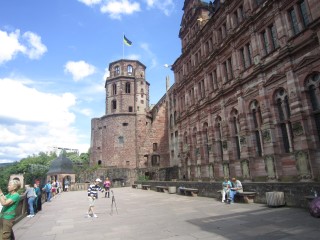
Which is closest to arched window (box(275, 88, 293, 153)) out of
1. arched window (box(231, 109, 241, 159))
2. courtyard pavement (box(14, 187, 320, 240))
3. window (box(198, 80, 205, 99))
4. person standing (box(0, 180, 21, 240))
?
arched window (box(231, 109, 241, 159))

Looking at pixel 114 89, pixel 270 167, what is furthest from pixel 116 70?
pixel 270 167

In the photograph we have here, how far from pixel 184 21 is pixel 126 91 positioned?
29596 mm

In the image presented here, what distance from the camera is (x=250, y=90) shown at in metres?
18.7

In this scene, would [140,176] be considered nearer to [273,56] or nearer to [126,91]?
[126,91]

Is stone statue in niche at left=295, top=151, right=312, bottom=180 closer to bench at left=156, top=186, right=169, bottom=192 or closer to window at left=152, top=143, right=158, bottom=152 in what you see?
bench at left=156, top=186, right=169, bottom=192

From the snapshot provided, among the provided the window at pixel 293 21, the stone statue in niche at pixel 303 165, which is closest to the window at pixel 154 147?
the stone statue in niche at pixel 303 165

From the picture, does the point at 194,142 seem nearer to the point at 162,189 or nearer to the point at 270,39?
the point at 162,189

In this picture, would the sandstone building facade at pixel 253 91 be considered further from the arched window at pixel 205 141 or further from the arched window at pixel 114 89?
the arched window at pixel 114 89

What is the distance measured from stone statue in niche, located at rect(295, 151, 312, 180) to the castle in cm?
5

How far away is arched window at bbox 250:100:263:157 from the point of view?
715 inches

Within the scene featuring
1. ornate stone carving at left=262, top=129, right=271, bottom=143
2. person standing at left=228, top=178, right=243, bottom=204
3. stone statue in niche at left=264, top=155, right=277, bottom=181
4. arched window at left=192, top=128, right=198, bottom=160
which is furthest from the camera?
arched window at left=192, top=128, right=198, bottom=160

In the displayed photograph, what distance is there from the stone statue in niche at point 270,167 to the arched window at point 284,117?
3.59 feet

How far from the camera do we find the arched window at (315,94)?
1355 cm

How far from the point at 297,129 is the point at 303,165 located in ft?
6.48
